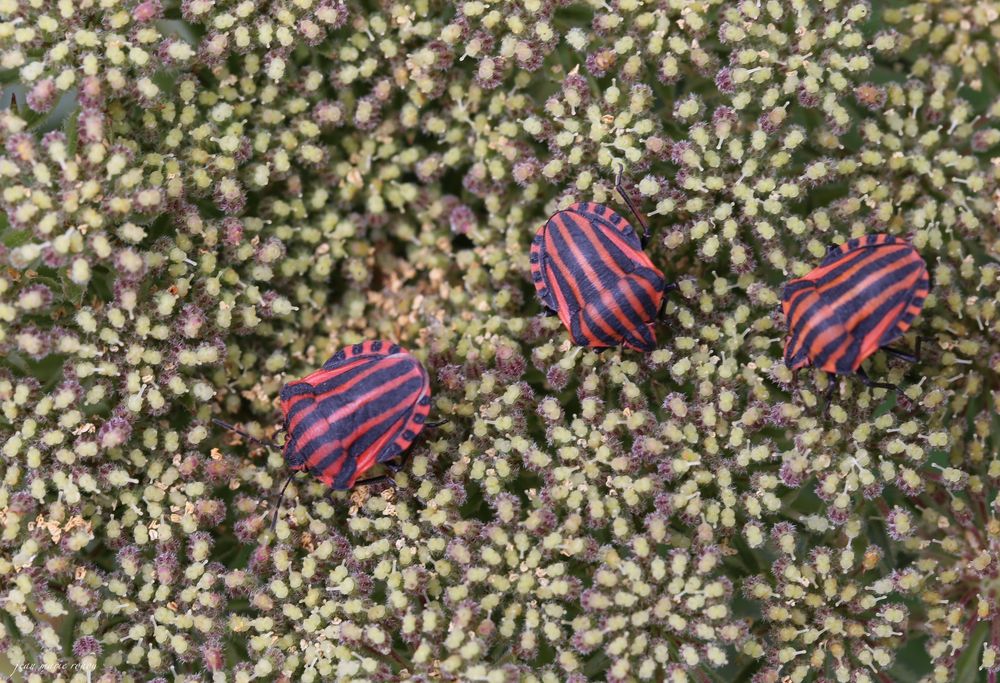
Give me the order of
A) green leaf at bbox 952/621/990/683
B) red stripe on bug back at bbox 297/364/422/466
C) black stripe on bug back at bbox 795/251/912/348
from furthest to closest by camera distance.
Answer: green leaf at bbox 952/621/990/683
red stripe on bug back at bbox 297/364/422/466
black stripe on bug back at bbox 795/251/912/348

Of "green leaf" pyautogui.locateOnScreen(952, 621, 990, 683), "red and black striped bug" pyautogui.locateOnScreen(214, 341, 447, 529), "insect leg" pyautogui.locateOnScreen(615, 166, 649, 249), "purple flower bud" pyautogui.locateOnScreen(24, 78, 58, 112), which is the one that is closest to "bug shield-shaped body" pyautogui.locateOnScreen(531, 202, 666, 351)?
"insect leg" pyautogui.locateOnScreen(615, 166, 649, 249)

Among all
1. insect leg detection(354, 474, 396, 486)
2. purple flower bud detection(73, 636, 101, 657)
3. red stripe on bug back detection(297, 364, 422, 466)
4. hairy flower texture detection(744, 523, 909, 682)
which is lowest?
hairy flower texture detection(744, 523, 909, 682)

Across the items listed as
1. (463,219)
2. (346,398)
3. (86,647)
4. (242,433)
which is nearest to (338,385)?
(346,398)

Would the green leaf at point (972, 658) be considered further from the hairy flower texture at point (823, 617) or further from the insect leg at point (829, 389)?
the insect leg at point (829, 389)

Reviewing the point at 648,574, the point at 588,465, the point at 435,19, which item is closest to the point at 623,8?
the point at 435,19

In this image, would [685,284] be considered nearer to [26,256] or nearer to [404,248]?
[404,248]

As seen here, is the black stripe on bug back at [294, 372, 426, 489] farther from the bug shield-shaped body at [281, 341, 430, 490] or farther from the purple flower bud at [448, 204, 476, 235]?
the purple flower bud at [448, 204, 476, 235]
